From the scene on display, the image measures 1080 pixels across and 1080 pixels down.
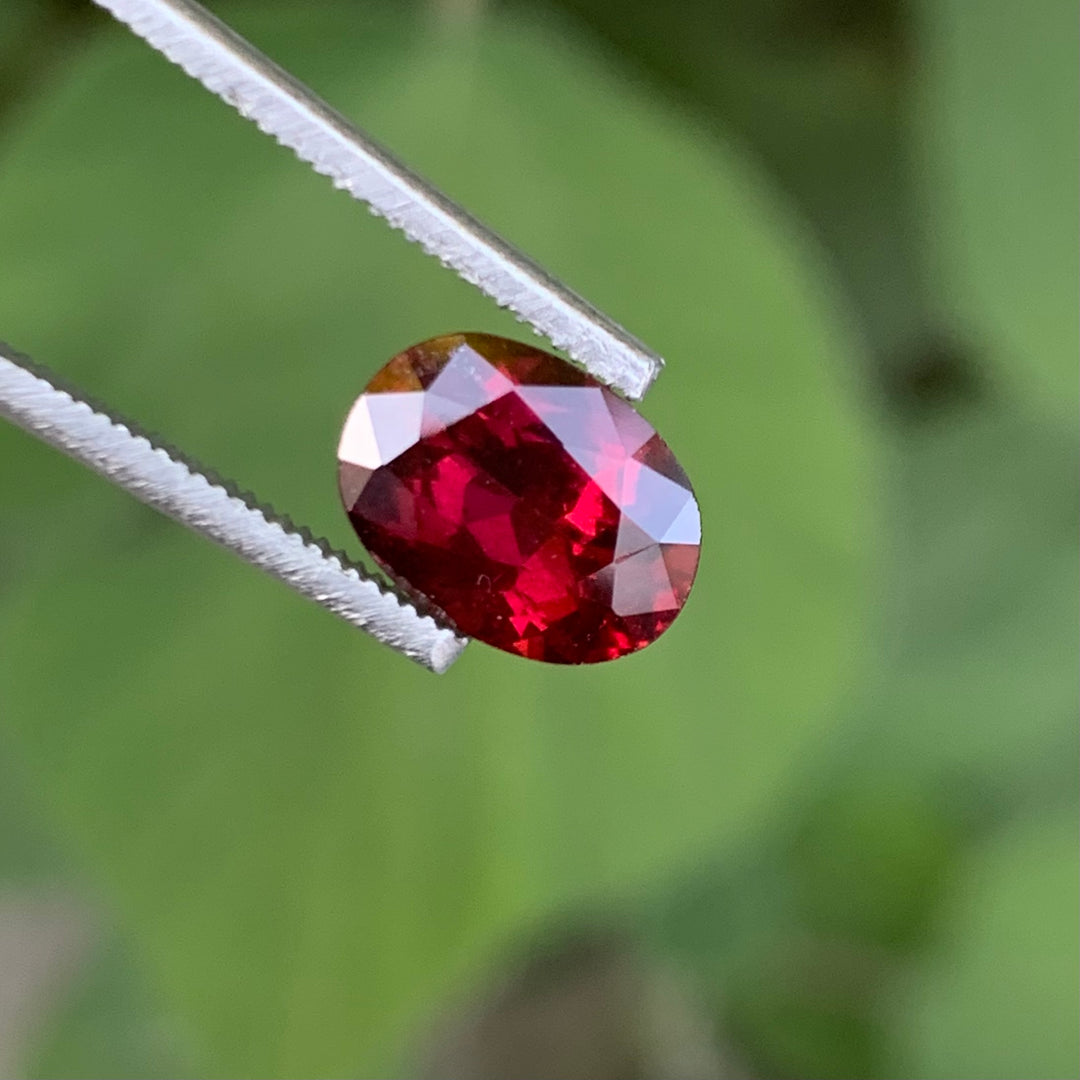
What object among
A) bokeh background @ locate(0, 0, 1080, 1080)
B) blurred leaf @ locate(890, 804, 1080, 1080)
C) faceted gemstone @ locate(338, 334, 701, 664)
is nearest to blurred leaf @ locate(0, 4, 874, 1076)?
bokeh background @ locate(0, 0, 1080, 1080)

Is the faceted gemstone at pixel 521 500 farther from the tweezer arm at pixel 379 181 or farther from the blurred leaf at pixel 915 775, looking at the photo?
the blurred leaf at pixel 915 775

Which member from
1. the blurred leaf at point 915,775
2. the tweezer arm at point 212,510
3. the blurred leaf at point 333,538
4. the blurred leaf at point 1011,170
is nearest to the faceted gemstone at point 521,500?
the tweezer arm at point 212,510

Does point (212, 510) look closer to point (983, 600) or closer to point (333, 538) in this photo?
point (333, 538)

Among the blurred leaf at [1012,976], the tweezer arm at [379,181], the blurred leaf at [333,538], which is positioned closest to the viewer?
the tweezer arm at [379,181]

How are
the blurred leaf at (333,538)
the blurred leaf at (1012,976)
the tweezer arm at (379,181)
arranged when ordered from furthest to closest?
the blurred leaf at (1012,976), the blurred leaf at (333,538), the tweezer arm at (379,181)

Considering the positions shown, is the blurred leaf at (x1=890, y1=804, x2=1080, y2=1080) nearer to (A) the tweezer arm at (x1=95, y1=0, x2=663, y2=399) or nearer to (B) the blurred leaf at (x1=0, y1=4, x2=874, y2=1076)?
(B) the blurred leaf at (x1=0, y1=4, x2=874, y2=1076)
